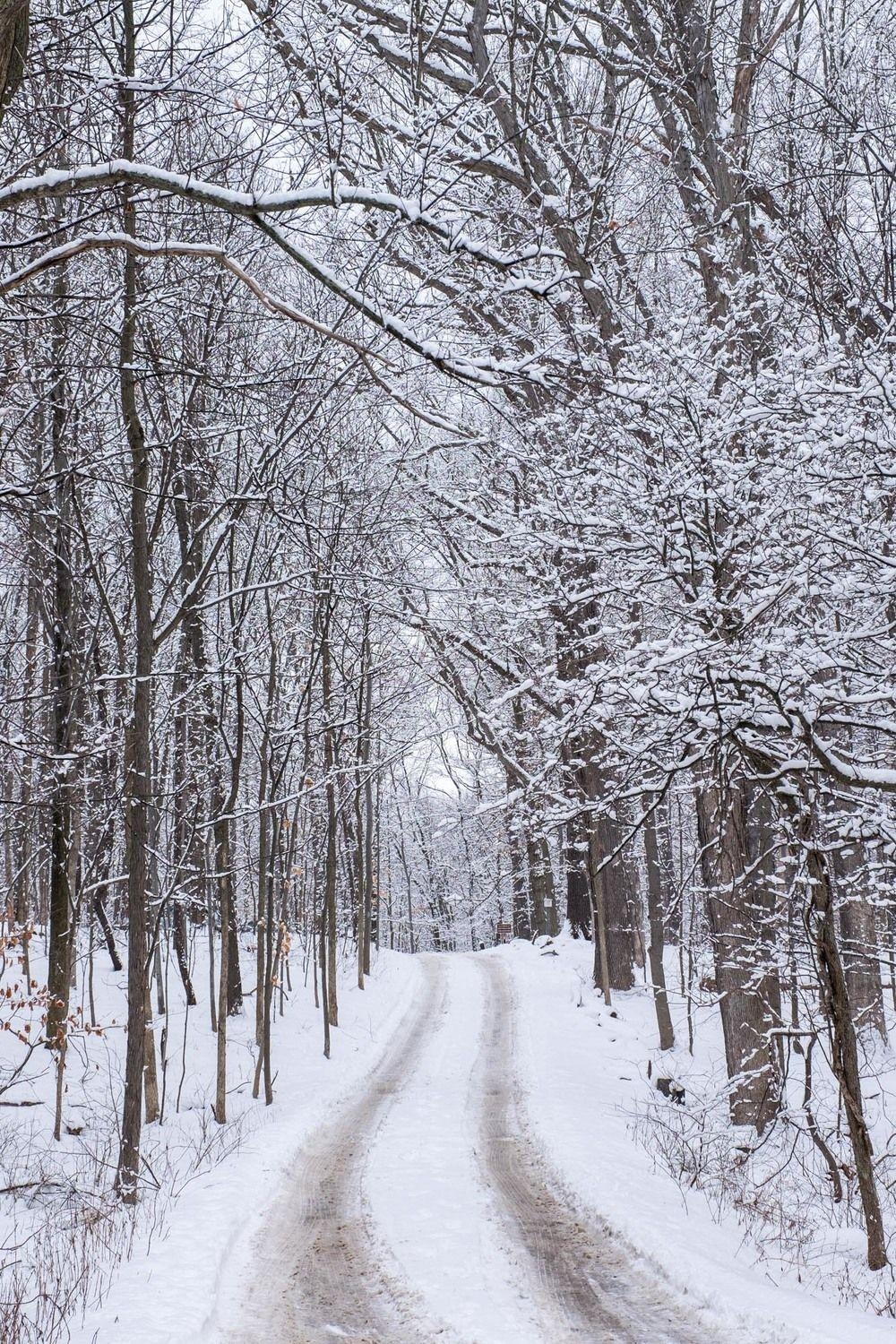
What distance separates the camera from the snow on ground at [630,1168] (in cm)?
500

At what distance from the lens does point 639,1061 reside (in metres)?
15.4

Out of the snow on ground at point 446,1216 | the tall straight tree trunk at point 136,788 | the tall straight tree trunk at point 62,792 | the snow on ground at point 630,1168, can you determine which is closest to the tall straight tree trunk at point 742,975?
the snow on ground at point 630,1168

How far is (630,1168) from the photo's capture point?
8.38 metres

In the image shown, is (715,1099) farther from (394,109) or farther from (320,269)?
(394,109)

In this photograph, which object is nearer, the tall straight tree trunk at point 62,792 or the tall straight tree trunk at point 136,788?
the tall straight tree trunk at point 136,788

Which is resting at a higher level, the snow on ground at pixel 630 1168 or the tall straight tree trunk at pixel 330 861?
the tall straight tree trunk at pixel 330 861

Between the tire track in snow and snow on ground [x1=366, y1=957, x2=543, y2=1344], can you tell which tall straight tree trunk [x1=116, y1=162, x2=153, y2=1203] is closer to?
snow on ground [x1=366, y1=957, x2=543, y2=1344]

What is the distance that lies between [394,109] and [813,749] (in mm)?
7794

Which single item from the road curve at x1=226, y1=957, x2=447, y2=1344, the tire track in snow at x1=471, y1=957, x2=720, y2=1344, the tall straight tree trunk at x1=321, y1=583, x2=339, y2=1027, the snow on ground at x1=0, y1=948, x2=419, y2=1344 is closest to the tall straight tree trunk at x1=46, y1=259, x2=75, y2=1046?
the snow on ground at x1=0, y1=948, x2=419, y2=1344

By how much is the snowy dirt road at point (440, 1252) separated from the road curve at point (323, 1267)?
0.01 m

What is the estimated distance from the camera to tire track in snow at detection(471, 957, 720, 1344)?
507cm

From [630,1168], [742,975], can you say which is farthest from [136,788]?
[742,975]

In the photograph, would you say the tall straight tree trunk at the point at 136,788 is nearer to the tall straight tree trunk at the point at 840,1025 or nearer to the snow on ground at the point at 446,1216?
the snow on ground at the point at 446,1216

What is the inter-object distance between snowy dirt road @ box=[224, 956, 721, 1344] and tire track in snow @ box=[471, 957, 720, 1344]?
0.5 inches
